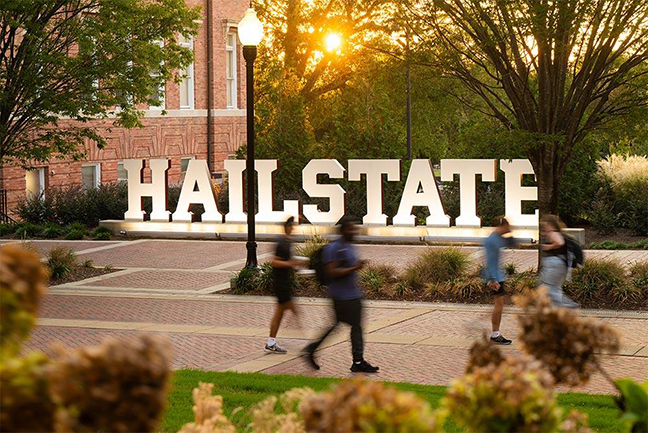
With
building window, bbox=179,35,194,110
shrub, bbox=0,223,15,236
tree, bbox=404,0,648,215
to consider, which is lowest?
shrub, bbox=0,223,15,236

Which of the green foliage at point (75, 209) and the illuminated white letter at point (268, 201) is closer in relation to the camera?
the illuminated white letter at point (268, 201)

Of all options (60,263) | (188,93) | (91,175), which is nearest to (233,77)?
(188,93)

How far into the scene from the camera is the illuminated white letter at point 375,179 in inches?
1141

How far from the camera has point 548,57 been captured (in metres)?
18.7

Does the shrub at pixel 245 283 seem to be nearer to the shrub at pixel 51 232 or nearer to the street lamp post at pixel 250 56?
the street lamp post at pixel 250 56

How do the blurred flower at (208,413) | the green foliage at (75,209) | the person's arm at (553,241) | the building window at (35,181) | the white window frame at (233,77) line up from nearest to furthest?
the blurred flower at (208,413) < the person's arm at (553,241) < the green foliage at (75,209) < the building window at (35,181) < the white window frame at (233,77)

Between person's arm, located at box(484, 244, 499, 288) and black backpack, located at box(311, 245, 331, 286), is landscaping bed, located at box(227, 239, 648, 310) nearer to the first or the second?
person's arm, located at box(484, 244, 499, 288)

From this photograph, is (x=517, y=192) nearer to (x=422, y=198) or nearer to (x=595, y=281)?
(x=422, y=198)

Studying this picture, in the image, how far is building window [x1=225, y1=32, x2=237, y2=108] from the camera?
4719 cm

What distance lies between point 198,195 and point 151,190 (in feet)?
5.52

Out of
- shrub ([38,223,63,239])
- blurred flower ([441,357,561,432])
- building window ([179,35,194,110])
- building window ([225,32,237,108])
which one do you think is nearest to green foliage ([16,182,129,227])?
shrub ([38,223,63,239])

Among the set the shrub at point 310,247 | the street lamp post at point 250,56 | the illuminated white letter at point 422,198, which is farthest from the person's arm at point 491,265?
the illuminated white letter at point 422,198

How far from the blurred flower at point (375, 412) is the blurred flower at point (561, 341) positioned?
115 cm

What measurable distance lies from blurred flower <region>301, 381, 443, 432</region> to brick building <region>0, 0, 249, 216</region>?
123 ft
